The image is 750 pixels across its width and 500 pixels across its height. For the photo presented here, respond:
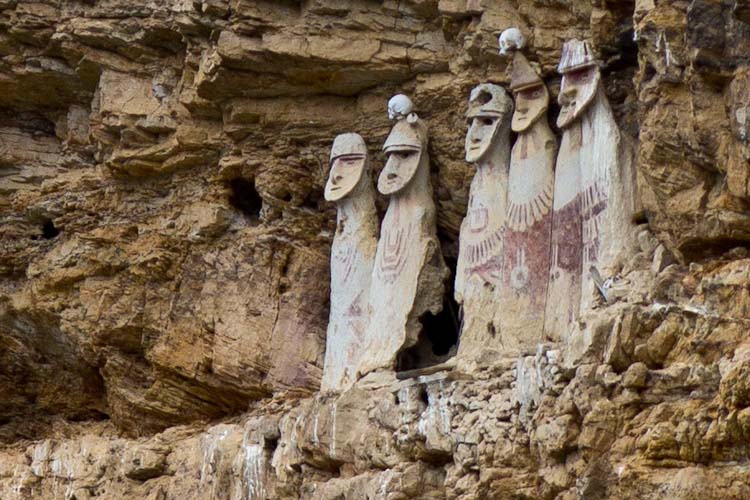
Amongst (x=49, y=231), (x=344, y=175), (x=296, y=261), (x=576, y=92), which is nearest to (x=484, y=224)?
(x=576, y=92)

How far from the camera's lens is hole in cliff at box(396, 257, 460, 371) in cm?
1262

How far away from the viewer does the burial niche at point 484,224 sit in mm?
12016

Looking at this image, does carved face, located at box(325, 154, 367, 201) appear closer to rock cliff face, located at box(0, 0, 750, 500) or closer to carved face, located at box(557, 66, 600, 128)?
rock cliff face, located at box(0, 0, 750, 500)

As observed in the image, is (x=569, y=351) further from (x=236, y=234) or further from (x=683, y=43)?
(x=236, y=234)

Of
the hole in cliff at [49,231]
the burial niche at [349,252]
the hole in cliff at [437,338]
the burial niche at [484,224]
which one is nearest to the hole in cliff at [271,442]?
the burial niche at [349,252]

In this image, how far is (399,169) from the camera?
13023 millimetres

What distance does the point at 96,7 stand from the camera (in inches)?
584

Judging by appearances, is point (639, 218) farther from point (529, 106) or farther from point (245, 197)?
point (245, 197)

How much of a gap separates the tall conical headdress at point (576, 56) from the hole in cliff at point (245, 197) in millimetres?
3476

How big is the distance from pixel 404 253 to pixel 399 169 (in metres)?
0.60

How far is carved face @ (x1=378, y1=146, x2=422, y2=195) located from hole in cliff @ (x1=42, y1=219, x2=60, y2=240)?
367cm

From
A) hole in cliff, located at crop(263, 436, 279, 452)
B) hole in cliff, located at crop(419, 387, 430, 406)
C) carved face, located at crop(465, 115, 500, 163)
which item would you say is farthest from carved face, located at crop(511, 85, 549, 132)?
hole in cliff, located at crop(263, 436, 279, 452)

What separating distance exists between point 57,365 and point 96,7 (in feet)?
9.71

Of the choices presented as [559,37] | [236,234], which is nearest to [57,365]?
[236,234]
